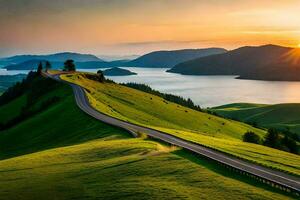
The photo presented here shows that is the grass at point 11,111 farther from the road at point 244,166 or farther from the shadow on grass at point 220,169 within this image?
the shadow on grass at point 220,169

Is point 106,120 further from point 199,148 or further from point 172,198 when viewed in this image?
point 172,198

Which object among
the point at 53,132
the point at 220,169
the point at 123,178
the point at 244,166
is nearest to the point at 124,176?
the point at 123,178

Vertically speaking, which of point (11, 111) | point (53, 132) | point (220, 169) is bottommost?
point (11, 111)

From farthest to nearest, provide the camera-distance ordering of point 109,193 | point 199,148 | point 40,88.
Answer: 1. point 40,88
2. point 199,148
3. point 109,193

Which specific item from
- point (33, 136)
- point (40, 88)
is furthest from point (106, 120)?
point (40, 88)

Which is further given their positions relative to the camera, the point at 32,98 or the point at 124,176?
the point at 32,98

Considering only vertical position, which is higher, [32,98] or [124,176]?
[32,98]

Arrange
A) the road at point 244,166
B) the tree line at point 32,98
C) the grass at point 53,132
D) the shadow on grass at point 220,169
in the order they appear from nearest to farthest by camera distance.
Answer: the shadow on grass at point 220,169, the road at point 244,166, the grass at point 53,132, the tree line at point 32,98

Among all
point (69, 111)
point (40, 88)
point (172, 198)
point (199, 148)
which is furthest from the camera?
point (40, 88)

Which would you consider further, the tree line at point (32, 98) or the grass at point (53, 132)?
the tree line at point (32, 98)

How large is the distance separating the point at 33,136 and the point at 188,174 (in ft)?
183

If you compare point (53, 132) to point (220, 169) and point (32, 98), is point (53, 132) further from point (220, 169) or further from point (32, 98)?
point (32, 98)

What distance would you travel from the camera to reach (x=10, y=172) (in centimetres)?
4081

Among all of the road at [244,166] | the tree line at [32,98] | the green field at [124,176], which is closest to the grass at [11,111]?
the tree line at [32,98]
